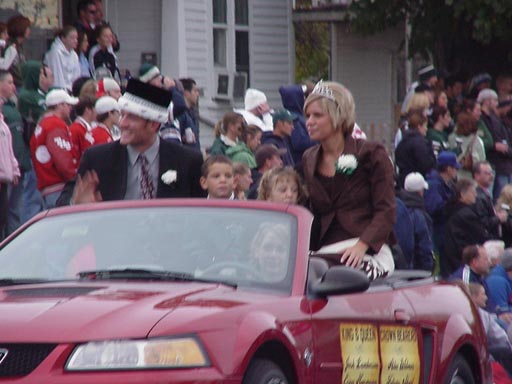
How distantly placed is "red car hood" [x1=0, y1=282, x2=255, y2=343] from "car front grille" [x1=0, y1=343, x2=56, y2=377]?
0.03m

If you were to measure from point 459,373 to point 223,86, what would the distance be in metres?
18.7

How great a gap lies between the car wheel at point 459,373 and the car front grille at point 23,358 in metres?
3.14

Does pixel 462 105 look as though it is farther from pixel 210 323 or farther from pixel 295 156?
pixel 210 323

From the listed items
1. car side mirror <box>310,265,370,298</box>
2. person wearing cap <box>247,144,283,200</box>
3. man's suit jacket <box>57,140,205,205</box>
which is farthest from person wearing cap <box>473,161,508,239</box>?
car side mirror <box>310,265,370,298</box>

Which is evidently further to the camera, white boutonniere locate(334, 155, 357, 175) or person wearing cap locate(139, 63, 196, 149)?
person wearing cap locate(139, 63, 196, 149)

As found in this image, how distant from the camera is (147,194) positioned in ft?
31.6

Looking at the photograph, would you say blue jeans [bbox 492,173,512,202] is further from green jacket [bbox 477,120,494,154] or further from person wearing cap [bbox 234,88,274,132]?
person wearing cap [bbox 234,88,274,132]

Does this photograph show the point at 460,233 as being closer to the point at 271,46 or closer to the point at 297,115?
the point at 297,115

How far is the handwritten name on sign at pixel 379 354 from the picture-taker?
757 centimetres

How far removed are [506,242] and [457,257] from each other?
2.00 metres

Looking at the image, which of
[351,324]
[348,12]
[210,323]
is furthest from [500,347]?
[348,12]

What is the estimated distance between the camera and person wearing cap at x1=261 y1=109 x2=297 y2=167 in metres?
16.3

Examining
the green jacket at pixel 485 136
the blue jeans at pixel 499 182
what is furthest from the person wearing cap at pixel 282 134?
the blue jeans at pixel 499 182

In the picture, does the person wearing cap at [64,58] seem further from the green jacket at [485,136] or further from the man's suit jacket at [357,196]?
the man's suit jacket at [357,196]
